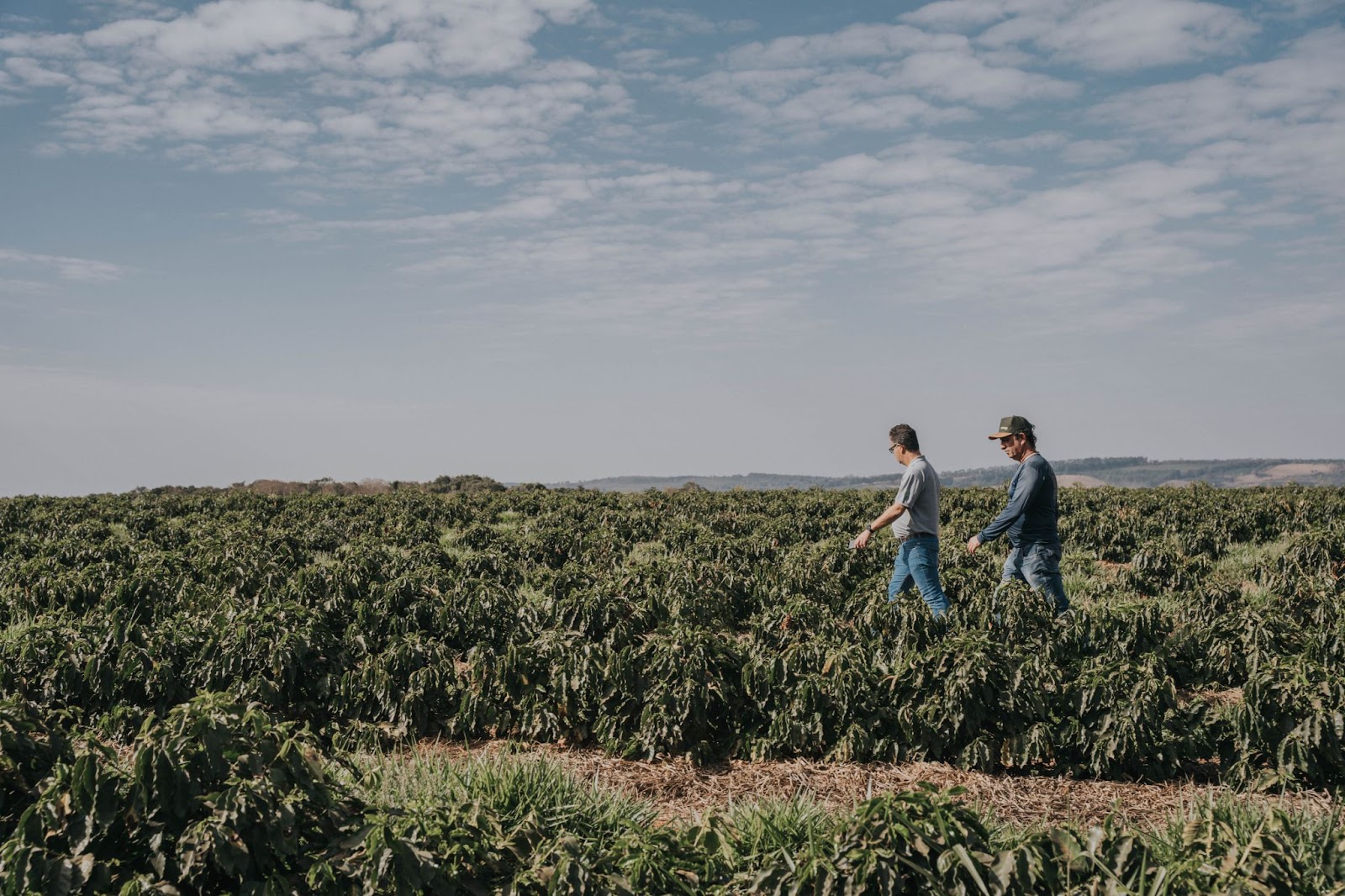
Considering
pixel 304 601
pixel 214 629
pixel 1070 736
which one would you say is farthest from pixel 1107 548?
pixel 214 629

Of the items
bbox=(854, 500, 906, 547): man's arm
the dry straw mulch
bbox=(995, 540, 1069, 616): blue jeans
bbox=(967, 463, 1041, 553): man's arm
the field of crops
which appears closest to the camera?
the field of crops

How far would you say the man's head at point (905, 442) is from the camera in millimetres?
9383

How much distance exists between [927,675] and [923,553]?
268cm

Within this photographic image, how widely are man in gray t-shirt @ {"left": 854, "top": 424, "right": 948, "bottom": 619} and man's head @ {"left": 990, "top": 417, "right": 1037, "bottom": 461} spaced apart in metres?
0.78

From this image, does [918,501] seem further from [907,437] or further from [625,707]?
[625,707]

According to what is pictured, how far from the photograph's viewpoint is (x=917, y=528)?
910 centimetres

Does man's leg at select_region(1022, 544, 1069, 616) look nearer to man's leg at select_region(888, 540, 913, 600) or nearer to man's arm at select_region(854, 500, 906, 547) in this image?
man's leg at select_region(888, 540, 913, 600)

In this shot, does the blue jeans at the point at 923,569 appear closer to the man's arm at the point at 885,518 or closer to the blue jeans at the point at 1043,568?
the man's arm at the point at 885,518

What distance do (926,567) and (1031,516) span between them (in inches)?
46.4

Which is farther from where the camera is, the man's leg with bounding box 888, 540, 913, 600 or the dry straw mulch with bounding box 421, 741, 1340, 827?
the man's leg with bounding box 888, 540, 913, 600

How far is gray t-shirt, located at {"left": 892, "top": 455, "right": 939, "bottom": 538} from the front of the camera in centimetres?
905

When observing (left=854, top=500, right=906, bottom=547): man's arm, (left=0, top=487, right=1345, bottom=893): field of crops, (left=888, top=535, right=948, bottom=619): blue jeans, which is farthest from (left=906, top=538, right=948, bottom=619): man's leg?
(left=0, top=487, right=1345, bottom=893): field of crops

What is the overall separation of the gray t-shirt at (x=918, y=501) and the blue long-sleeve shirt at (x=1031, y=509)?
1.96ft

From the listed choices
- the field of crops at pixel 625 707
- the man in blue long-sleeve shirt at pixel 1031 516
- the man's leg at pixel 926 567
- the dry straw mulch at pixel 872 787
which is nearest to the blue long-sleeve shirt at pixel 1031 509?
the man in blue long-sleeve shirt at pixel 1031 516
